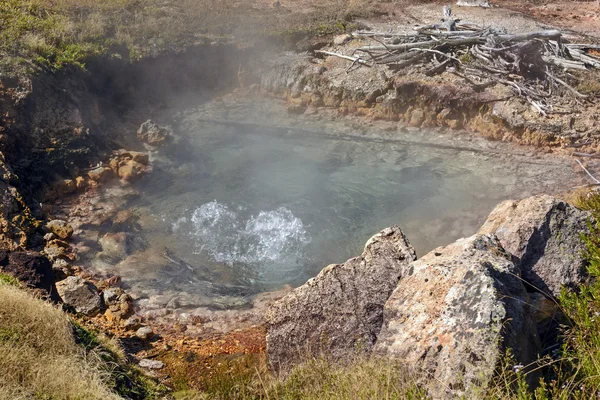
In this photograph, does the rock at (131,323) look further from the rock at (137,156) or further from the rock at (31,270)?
the rock at (137,156)

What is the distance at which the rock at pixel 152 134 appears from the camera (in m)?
10.3

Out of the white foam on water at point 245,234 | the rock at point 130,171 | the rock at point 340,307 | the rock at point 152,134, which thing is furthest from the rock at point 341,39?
the rock at point 340,307

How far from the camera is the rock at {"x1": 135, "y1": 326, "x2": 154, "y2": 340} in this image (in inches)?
225

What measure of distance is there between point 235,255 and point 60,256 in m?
2.44

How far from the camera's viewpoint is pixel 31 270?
5371mm

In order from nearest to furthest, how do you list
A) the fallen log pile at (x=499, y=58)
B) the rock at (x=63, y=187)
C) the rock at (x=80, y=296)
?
the rock at (x=80, y=296) → the rock at (x=63, y=187) → the fallen log pile at (x=499, y=58)

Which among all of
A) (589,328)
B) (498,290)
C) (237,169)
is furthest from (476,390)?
(237,169)

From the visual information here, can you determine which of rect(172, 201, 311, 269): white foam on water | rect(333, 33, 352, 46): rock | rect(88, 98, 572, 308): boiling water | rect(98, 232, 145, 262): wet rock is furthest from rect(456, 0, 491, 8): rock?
rect(98, 232, 145, 262): wet rock

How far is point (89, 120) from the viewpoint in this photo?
9.83 m

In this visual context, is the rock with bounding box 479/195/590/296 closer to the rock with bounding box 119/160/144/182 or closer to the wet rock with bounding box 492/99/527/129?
the wet rock with bounding box 492/99/527/129

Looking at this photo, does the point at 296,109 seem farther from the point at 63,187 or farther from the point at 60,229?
the point at 60,229

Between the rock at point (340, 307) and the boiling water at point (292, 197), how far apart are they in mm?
1955

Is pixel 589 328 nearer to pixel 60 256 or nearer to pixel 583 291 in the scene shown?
pixel 583 291

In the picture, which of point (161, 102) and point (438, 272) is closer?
point (438, 272)
